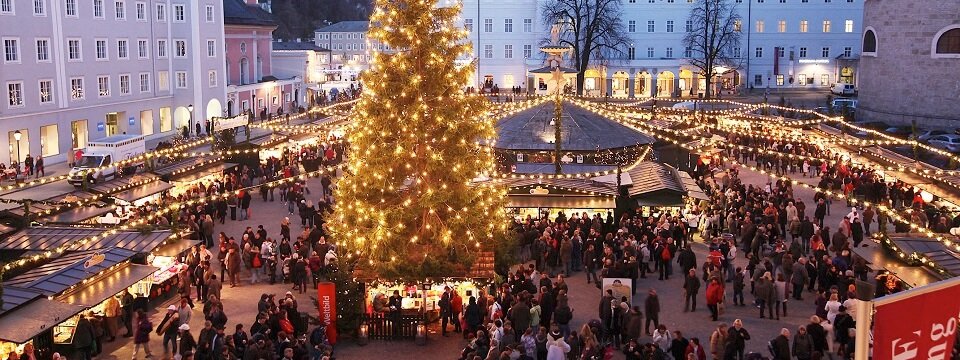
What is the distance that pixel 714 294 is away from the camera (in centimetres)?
1850

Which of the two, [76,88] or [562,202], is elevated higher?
[76,88]

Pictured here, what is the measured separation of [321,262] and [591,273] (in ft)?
19.7

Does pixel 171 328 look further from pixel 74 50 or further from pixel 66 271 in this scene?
pixel 74 50

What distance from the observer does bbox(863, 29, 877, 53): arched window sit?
50688 mm

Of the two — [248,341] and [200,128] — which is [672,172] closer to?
[248,341]

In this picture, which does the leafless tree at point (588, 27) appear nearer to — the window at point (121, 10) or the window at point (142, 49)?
the window at point (142, 49)

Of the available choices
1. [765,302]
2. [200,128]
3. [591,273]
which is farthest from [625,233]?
[200,128]

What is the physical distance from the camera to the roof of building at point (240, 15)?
202 feet

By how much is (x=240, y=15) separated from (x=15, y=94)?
25.3 m

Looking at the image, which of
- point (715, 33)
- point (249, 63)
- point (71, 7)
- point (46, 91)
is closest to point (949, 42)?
point (715, 33)

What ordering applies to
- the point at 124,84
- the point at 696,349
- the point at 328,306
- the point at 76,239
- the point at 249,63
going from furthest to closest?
the point at 249,63, the point at 124,84, the point at 76,239, the point at 328,306, the point at 696,349

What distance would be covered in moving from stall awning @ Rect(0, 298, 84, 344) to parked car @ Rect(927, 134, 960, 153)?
112 ft

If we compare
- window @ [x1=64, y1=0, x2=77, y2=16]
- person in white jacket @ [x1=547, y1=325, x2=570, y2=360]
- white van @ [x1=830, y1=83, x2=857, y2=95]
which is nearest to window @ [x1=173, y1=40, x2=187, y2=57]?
window @ [x1=64, y1=0, x2=77, y2=16]

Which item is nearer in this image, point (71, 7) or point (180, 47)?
point (71, 7)
